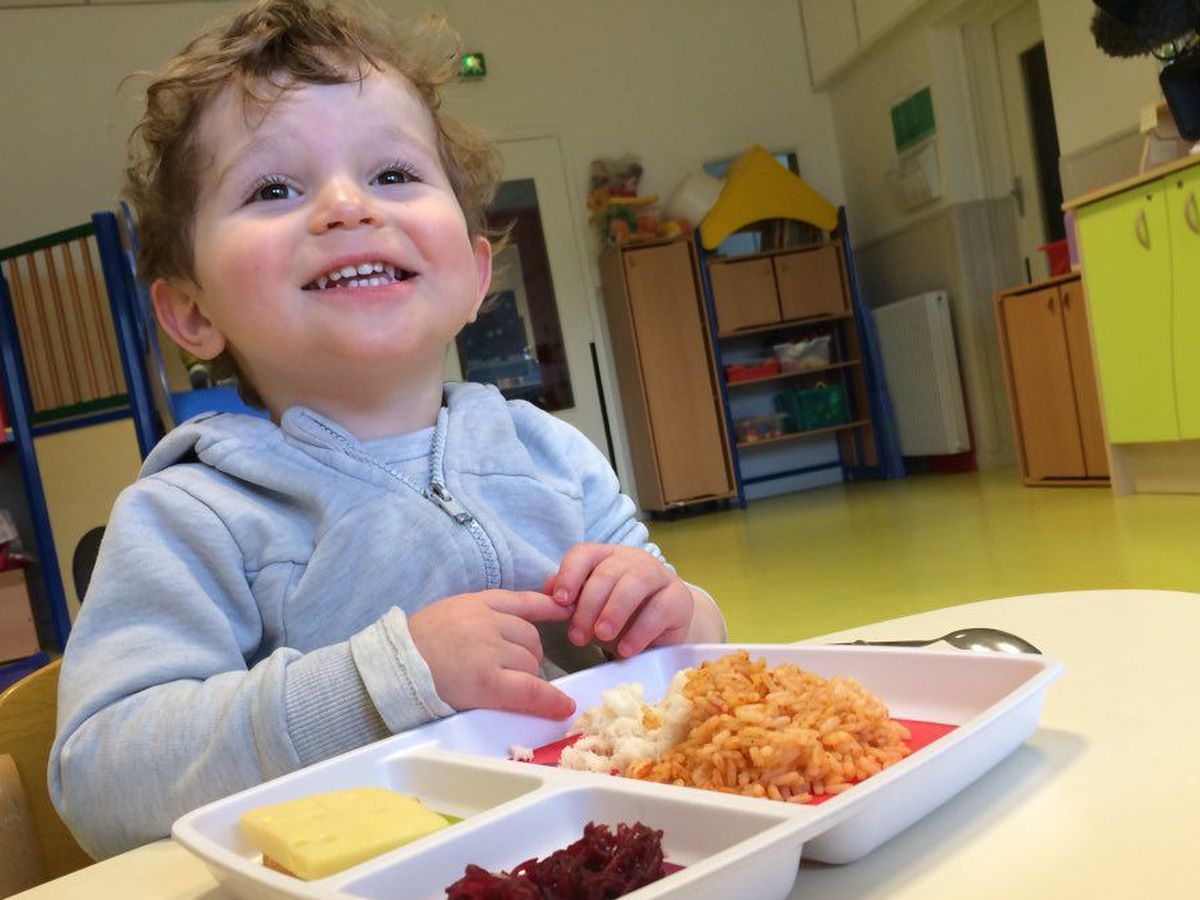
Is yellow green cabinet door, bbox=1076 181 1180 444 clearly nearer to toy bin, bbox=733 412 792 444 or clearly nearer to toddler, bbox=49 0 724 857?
toy bin, bbox=733 412 792 444

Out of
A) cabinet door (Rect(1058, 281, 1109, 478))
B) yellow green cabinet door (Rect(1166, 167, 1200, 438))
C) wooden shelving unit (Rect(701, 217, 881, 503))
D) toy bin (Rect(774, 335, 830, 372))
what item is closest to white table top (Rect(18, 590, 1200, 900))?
yellow green cabinet door (Rect(1166, 167, 1200, 438))

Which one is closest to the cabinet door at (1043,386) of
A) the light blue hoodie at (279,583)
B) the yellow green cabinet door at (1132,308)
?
the yellow green cabinet door at (1132,308)

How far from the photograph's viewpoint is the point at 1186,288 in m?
3.55

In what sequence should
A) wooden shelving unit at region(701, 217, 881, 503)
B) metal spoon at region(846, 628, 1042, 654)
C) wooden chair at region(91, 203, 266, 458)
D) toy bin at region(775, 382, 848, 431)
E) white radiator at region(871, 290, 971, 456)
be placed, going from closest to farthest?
metal spoon at region(846, 628, 1042, 654) < wooden chair at region(91, 203, 266, 458) < white radiator at region(871, 290, 971, 456) < wooden shelving unit at region(701, 217, 881, 503) < toy bin at region(775, 382, 848, 431)

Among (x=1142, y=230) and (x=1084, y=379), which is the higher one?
(x=1142, y=230)

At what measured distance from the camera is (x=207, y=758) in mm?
636

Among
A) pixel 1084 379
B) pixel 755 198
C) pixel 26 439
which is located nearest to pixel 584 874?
pixel 1084 379

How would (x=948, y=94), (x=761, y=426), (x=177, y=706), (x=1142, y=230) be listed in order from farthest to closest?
(x=761, y=426), (x=948, y=94), (x=1142, y=230), (x=177, y=706)

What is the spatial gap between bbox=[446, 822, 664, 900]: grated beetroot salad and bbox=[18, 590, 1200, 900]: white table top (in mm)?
58

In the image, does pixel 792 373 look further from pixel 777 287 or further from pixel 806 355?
pixel 777 287

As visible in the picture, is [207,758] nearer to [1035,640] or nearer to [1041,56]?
[1035,640]

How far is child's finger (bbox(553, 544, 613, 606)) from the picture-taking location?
76 centimetres

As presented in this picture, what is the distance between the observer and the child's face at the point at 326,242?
0.85 metres

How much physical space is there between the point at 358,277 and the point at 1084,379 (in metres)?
4.22
